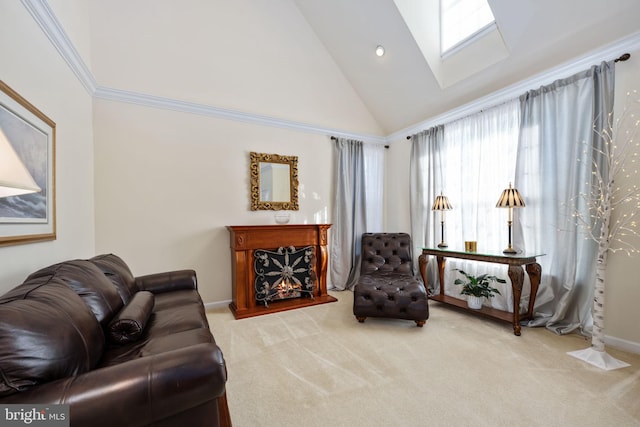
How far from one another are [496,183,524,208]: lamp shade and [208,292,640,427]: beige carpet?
1.21m

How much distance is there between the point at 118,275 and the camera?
1.96 meters

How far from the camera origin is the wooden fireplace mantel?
128 inches

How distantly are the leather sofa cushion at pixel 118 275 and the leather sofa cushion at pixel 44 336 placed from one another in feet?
1.99

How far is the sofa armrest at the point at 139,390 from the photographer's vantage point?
84cm

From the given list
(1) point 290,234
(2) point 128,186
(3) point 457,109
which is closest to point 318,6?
(3) point 457,109

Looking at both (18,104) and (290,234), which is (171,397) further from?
(290,234)

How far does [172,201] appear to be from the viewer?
3203mm

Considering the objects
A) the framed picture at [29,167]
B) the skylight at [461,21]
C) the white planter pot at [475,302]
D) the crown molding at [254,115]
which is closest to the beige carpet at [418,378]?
the white planter pot at [475,302]

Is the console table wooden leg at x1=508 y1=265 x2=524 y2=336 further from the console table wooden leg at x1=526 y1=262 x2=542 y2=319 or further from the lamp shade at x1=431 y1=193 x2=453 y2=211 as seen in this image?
the lamp shade at x1=431 y1=193 x2=453 y2=211

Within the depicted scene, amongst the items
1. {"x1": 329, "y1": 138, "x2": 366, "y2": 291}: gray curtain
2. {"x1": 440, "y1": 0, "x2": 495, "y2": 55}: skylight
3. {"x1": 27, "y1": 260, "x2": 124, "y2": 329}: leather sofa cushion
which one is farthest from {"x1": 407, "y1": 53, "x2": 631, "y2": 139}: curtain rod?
{"x1": 27, "y1": 260, "x2": 124, "y2": 329}: leather sofa cushion

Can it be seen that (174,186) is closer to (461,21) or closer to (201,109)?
(201,109)

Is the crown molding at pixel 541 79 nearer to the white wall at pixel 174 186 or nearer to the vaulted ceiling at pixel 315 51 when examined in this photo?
the vaulted ceiling at pixel 315 51

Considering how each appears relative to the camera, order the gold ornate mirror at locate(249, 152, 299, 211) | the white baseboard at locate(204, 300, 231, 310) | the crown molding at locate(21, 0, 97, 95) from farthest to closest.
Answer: the gold ornate mirror at locate(249, 152, 299, 211), the white baseboard at locate(204, 300, 231, 310), the crown molding at locate(21, 0, 97, 95)

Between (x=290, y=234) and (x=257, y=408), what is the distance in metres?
2.17
